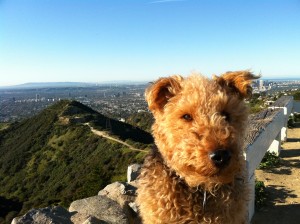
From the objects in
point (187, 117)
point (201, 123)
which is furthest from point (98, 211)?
point (201, 123)

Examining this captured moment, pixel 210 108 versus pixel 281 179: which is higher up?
pixel 210 108

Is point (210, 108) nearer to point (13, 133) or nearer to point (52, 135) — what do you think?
point (52, 135)

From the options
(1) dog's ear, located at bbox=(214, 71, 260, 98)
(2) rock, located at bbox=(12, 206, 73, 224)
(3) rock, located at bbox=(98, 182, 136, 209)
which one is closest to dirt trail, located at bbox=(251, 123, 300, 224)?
(3) rock, located at bbox=(98, 182, 136, 209)

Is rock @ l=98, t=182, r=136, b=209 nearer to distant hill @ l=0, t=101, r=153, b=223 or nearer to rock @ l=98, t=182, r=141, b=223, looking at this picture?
rock @ l=98, t=182, r=141, b=223

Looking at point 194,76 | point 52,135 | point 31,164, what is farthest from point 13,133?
point 194,76

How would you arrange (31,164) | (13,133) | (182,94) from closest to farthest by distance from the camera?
(182,94) < (31,164) < (13,133)

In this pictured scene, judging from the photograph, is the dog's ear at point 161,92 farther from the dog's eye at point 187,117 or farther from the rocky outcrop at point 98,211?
the rocky outcrop at point 98,211

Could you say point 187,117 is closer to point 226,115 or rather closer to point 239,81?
point 226,115
